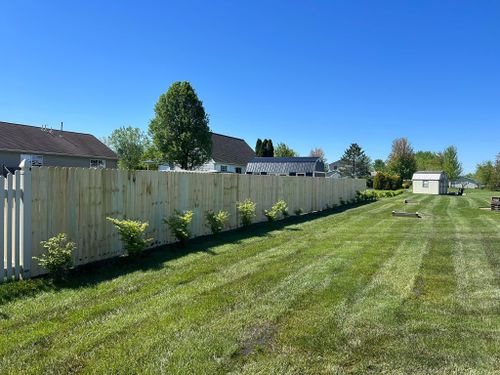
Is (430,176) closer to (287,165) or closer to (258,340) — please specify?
(287,165)

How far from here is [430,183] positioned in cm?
4422

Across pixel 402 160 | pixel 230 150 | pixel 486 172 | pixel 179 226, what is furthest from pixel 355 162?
pixel 179 226

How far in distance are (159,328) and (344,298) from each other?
8.06 ft

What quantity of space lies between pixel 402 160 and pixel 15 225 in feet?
221

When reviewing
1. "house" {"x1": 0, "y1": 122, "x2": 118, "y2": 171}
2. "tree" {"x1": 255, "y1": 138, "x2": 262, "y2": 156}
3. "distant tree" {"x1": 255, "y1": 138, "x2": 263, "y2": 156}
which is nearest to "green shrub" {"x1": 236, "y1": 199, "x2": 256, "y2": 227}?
"house" {"x1": 0, "y1": 122, "x2": 118, "y2": 171}

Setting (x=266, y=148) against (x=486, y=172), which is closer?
(x=266, y=148)

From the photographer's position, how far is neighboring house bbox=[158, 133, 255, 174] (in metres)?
38.6

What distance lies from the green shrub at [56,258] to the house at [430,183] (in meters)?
43.9

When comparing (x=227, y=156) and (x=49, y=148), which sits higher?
(x=227, y=156)

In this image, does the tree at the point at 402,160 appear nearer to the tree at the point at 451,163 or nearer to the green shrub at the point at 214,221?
the tree at the point at 451,163

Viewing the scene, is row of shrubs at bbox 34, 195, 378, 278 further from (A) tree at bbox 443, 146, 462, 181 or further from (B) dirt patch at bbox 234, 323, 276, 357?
(A) tree at bbox 443, 146, 462, 181

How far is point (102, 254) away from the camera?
7.30 m

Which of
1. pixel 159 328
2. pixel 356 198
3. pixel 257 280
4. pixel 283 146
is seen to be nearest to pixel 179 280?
pixel 257 280

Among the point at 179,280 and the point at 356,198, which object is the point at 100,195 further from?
the point at 356,198
